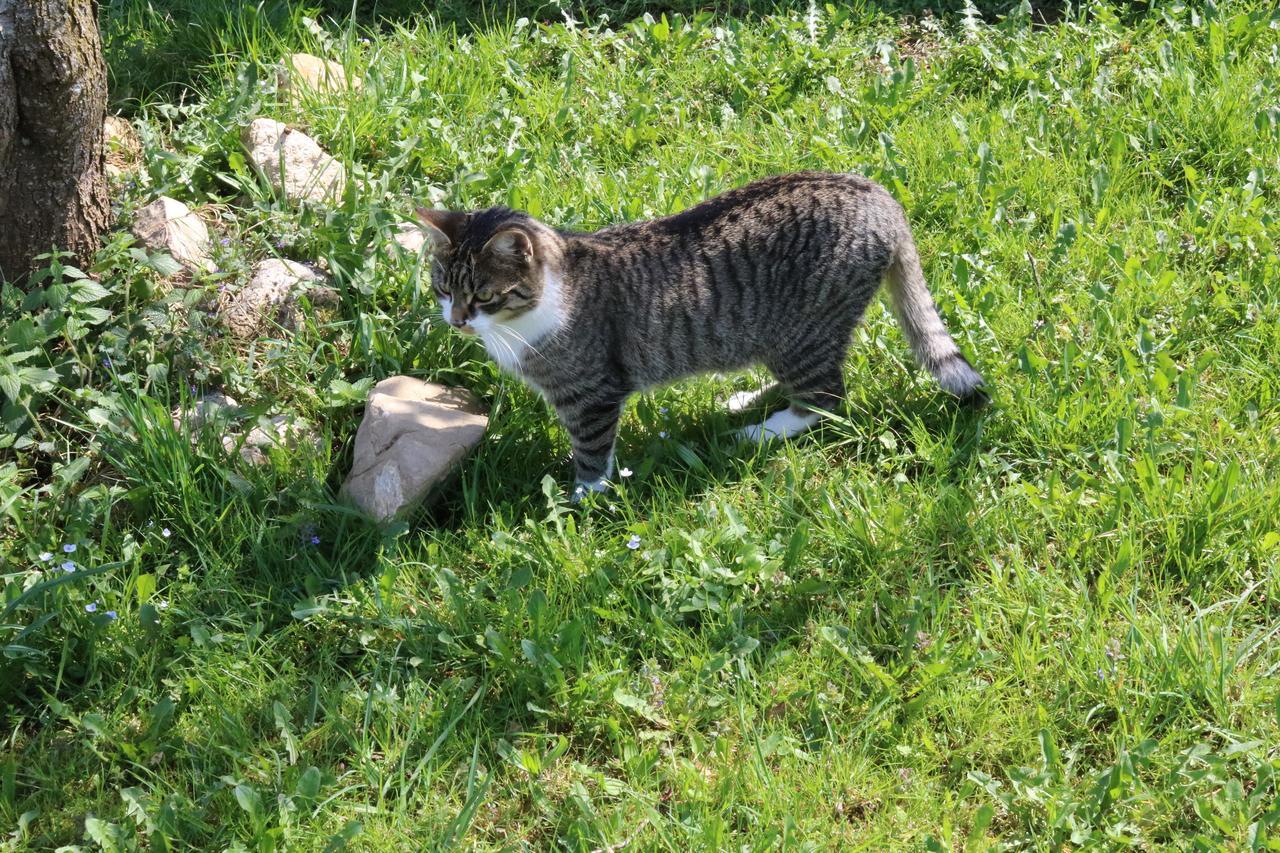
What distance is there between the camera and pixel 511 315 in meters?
4.00

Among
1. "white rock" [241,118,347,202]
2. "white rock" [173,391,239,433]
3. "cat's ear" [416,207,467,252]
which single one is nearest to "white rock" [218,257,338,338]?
"white rock" [173,391,239,433]

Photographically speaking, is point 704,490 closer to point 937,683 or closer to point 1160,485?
point 937,683

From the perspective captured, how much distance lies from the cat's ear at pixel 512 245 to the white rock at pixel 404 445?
62cm

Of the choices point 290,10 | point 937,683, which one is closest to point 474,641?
point 937,683

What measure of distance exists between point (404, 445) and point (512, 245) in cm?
75

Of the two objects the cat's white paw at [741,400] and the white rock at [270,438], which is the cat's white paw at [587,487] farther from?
the white rock at [270,438]

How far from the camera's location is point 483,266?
3875 millimetres

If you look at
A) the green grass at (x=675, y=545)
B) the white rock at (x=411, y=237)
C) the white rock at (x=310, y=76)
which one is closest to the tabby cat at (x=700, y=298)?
the green grass at (x=675, y=545)

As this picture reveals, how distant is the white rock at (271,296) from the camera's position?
4.36m

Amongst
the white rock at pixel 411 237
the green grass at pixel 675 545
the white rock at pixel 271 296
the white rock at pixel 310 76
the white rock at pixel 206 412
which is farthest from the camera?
Answer: the white rock at pixel 310 76

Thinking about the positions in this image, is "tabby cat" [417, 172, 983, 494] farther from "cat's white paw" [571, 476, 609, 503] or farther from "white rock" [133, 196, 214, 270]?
"white rock" [133, 196, 214, 270]

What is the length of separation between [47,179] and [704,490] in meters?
2.51

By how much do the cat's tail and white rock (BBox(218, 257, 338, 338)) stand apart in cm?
212

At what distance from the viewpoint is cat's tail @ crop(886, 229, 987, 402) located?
401 centimetres
